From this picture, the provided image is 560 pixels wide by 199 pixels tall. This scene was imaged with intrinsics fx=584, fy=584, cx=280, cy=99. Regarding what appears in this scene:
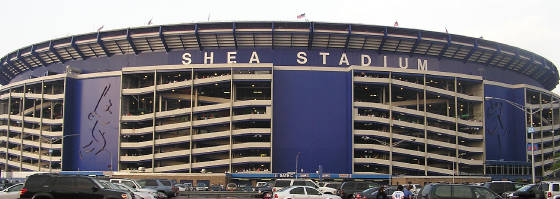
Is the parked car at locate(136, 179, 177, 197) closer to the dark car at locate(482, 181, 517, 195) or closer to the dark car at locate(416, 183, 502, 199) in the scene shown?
the dark car at locate(416, 183, 502, 199)

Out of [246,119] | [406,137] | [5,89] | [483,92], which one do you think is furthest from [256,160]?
[5,89]

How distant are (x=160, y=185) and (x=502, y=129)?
76061 mm

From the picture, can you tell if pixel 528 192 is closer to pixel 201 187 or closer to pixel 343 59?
pixel 201 187

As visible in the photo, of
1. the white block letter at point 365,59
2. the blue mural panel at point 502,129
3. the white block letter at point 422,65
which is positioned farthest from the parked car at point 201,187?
the blue mural panel at point 502,129

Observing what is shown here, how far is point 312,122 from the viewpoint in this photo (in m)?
94.5

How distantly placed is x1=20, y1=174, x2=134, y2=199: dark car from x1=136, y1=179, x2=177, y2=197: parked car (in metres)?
16.1

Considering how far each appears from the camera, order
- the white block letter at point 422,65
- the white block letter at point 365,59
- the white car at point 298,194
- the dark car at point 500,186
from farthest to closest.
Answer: the white block letter at point 422,65 → the white block letter at point 365,59 → the dark car at point 500,186 → the white car at point 298,194

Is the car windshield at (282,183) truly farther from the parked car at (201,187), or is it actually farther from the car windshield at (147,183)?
the parked car at (201,187)

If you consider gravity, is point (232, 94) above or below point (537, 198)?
above

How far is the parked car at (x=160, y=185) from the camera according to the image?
4444cm

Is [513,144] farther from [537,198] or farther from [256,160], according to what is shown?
[537,198]

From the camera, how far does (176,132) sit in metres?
101

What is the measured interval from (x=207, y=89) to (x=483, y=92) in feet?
160

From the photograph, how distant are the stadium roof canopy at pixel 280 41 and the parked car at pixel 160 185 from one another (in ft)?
166
